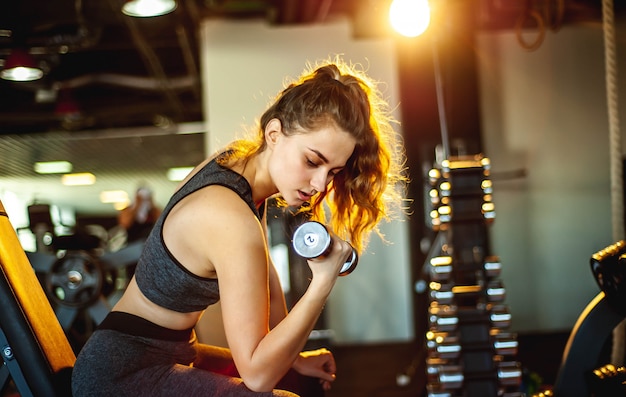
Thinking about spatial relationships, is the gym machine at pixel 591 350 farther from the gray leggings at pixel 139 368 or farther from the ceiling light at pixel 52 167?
the ceiling light at pixel 52 167

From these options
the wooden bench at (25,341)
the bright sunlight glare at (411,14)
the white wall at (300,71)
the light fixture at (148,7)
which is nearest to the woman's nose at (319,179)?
the wooden bench at (25,341)

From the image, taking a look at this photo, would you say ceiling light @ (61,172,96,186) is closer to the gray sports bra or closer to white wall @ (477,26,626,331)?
white wall @ (477,26,626,331)

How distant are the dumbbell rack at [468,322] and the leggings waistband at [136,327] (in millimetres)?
1077

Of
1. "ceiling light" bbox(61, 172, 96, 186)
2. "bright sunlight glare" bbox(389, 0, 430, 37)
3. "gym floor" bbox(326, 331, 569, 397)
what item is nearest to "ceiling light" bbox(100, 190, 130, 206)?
"ceiling light" bbox(61, 172, 96, 186)

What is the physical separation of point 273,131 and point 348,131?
195 mm

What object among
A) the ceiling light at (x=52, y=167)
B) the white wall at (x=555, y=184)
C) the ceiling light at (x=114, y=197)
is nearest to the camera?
the white wall at (x=555, y=184)

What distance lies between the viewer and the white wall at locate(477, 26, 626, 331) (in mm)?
6398

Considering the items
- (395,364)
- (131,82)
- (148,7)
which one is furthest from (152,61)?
(395,364)

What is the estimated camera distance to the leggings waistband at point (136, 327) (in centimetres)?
173

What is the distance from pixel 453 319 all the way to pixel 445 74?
375cm

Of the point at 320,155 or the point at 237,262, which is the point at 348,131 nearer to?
the point at 320,155

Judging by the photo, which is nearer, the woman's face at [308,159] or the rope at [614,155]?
the woman's face at [308,159]

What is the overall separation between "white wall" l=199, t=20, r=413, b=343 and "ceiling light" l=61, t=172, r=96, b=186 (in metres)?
5.00

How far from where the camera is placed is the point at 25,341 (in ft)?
5.77
